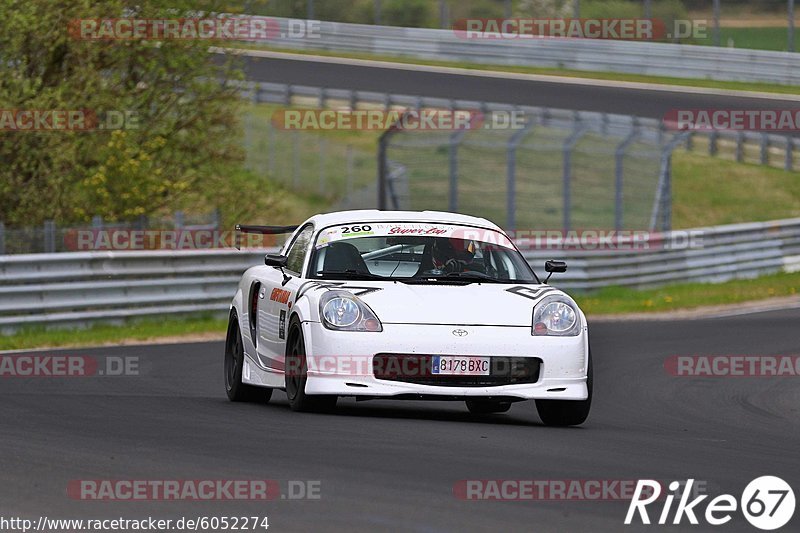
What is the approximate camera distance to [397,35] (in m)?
48.9

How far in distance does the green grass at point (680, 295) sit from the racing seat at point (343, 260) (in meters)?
12.5

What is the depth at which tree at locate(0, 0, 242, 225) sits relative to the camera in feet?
75.3

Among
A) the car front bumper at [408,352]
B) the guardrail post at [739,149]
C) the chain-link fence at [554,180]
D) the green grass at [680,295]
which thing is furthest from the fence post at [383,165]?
the car front bumper at [408,352]

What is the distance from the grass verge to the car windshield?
290 inches

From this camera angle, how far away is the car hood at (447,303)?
1009 cm

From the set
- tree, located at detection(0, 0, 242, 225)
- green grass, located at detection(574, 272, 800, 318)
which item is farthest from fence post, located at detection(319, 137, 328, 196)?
green grass, located at detection(574, 272, 800, 318)

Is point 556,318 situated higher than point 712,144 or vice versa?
point 556,318

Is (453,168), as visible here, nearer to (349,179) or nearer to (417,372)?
(349,179)

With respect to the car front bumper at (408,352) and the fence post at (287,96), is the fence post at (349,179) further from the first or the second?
the car front bumper at (408,352)

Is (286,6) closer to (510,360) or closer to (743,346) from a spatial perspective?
(743,346)

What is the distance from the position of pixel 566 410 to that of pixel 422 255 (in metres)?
1.51

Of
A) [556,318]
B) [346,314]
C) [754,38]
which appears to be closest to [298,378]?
[346,314]

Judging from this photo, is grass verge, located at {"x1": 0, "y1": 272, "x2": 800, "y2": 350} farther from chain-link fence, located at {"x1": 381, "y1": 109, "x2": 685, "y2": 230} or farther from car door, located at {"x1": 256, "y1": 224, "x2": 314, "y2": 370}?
car door, located at {"x1": 256, "y1": 224, "x2": 314, "y2": 370}

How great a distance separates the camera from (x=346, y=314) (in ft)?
33.2
